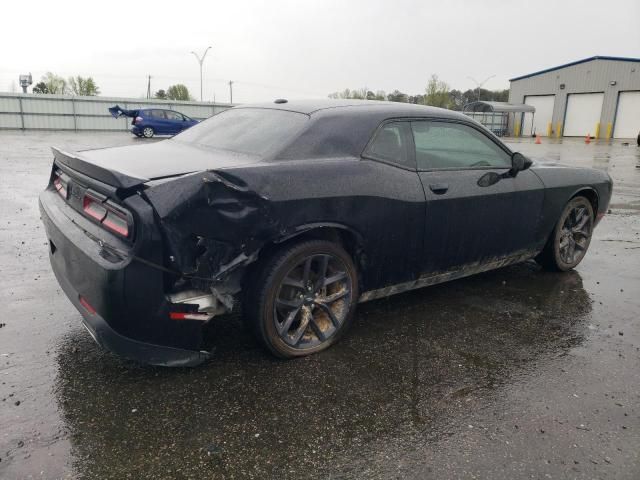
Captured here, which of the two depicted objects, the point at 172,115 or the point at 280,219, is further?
the point at 172,115

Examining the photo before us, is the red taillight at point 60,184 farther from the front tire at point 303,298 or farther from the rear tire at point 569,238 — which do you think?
the rear tire at point 569,238

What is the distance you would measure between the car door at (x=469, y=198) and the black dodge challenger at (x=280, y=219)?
13 millimetres

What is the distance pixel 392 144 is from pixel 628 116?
4232 cm

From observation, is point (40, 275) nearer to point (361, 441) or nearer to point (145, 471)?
point (145, 471)

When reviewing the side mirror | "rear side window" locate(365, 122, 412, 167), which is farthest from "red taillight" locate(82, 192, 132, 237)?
the side mirror

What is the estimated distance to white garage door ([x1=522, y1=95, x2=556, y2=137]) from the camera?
43928 millimetres

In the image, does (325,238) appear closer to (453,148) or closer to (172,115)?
(453,148)

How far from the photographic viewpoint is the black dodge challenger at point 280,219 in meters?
2.61

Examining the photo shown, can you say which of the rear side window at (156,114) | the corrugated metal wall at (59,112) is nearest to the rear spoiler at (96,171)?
the rear side window at (156,114)

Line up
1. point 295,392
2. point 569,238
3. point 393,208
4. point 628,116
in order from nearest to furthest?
point 295,392 → point 393,208 → point 569,238 → point 628,116

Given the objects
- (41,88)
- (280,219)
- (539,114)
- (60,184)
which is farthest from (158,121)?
(41,88)

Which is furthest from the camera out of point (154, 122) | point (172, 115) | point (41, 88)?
point (41, 88)

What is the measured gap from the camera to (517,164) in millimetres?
4176

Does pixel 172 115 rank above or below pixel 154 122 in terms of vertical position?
above
